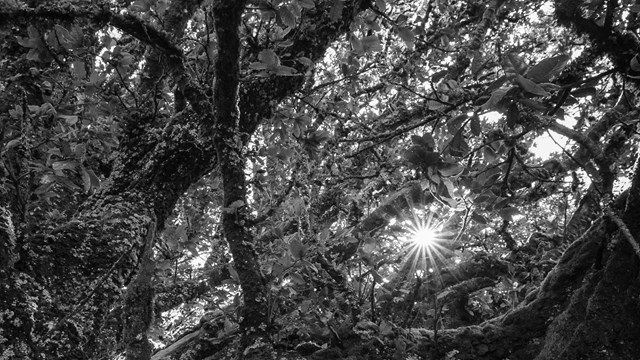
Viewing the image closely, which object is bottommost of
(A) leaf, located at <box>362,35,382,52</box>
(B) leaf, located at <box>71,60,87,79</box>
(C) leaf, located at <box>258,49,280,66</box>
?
(C) leaf, located at <box>258,49,280,66</box>

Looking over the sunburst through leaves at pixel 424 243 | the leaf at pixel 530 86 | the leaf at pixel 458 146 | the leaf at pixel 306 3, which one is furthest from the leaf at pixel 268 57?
the leaf at pixel 530 86

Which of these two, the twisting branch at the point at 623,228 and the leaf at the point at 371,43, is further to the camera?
the leaf at the point at 371,43

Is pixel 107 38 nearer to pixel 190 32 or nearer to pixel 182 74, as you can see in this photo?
pixel 182 74

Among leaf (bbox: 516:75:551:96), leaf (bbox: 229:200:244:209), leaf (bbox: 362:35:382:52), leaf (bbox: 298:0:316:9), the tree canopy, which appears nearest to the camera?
leaf (bbox: 516:75:551:96)

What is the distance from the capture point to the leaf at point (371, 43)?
2.82 metres

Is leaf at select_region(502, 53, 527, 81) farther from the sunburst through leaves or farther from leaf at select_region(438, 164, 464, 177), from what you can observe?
the sunburst through leaves

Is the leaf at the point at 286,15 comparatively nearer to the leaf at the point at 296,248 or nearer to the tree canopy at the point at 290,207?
the tree canopy at the point at 290,207

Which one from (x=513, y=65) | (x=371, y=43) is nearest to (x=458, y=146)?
(x=513, y=65)

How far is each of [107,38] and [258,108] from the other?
100 centimetres

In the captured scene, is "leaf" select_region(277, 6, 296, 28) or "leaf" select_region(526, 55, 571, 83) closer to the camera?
"leaf" select_region(526, 55, 571, 83)

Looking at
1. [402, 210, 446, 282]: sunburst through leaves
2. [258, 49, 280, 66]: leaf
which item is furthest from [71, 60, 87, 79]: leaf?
Result: [402, 210, 446, 282]: sunburst through leaves

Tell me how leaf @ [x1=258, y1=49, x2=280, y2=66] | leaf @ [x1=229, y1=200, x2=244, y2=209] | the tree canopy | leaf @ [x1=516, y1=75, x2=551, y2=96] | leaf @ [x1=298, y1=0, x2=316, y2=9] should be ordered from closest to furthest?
leaf @ [x1=516, y1=75, x2=551, y2=96] < the tree canopy < leaf @ [x1=229, y1=200, x2=244, y2=209] < leaf @ [x1=258, y1=49, x2=280, y2=66] < leaf @ [x1=298, y1=0, x2=316, y2=9]

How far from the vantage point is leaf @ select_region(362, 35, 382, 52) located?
2.82m

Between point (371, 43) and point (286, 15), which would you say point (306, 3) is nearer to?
point (286, 15)
